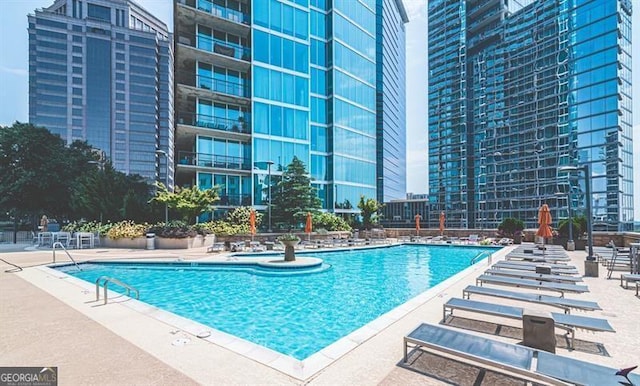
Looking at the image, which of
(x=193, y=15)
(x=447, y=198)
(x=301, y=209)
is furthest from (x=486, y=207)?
(x=193, y=15)

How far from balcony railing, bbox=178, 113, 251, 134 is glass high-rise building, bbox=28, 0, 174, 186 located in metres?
65.2

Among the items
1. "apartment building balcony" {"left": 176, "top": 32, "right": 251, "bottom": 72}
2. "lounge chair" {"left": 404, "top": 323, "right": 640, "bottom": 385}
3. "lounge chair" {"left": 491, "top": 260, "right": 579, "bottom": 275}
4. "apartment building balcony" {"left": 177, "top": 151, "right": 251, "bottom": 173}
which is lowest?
"lounge chair" {"left": 491, "top": 260, "right": 579, "bottom": 275}

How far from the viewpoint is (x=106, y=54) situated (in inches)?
3775

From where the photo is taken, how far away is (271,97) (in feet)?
94.4

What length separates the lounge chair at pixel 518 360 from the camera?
284 cm

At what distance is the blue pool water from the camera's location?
632cm

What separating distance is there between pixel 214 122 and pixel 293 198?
30.2ft

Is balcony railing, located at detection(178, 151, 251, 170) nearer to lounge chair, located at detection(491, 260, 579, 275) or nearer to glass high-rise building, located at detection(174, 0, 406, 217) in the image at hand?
glass high-rise building, located at detection(174, 0, 406, 217)

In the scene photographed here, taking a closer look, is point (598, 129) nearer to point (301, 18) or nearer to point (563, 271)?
point (301, 18)

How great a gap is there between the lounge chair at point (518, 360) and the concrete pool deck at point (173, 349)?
26 cm

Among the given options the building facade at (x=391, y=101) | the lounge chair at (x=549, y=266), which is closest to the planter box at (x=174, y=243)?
the lounge chair at (x=549, y=266)

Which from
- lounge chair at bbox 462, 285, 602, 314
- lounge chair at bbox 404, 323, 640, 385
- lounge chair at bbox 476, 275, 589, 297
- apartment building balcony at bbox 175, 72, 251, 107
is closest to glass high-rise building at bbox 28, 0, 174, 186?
apartment building balcony at bbox 175, 72, 251, 107

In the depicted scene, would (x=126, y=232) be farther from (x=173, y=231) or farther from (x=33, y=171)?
A: (x=33, y=171)

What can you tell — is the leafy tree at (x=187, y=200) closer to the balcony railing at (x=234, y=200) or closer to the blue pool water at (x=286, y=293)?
the balcony railing at (x=234, y=200)
